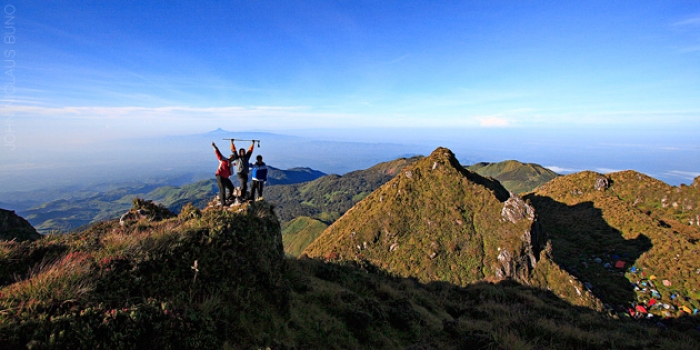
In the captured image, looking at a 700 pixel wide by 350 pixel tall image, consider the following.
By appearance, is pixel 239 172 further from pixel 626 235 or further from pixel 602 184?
pixel 602 184

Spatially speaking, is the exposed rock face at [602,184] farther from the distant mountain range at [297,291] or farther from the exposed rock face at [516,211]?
the exposed rock face at [516,211]

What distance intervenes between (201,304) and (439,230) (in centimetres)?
4148

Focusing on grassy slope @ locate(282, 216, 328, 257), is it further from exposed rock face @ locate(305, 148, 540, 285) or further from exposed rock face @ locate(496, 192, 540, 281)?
exposed rock face @ locate(496, 192, 540, 281)

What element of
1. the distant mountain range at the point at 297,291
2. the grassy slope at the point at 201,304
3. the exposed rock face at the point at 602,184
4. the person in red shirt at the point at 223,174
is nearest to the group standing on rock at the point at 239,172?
the person in red shirt at the point at 223,174

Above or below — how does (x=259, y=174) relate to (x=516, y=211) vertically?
above

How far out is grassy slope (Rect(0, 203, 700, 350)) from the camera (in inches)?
209

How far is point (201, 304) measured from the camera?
7113 millimetres

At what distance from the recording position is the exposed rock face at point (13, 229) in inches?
855

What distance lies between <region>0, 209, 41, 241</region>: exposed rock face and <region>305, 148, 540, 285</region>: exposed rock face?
3276 centimetres

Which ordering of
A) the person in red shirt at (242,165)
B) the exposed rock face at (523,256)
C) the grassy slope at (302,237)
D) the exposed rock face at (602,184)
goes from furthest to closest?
the grassy slope at (302,237)
the exposed rock face at (602,184)
the exposed rock face at (523,256)
the person in red shirt at (242,165)

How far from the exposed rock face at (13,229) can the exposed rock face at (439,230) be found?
107ft

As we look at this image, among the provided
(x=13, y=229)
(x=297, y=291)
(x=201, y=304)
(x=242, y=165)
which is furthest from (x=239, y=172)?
(x=13, y=229)

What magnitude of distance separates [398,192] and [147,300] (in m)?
47.2

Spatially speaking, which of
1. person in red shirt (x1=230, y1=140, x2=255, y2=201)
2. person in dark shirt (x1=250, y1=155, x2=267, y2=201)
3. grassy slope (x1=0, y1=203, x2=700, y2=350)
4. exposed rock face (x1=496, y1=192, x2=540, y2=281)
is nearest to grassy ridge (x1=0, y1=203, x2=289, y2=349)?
grassy slope (x1=0, y1=203, x2=700, y2=350)
